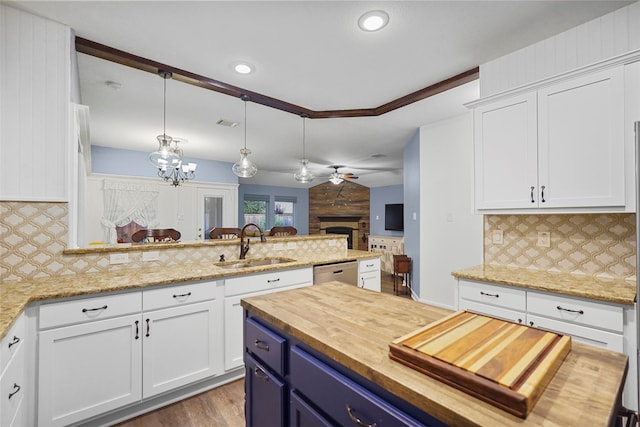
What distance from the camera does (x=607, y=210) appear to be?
1.73 meters

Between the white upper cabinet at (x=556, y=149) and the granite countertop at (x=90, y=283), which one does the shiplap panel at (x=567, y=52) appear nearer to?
the white upper cabinet at (x=556, y=149)

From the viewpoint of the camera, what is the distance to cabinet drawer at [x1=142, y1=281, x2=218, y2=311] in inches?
74.0

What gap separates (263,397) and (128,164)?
5539 mm

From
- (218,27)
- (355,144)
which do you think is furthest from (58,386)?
(355,144)

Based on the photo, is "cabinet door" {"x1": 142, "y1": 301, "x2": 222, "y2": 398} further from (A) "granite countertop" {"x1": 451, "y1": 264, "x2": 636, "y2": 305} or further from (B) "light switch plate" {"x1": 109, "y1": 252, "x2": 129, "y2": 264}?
(A) "granite countertop" {"x1": 451, "y1": 264, "x2": 636, "y2": 305}

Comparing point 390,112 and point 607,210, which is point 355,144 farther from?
point 607,210

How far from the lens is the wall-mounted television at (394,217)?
25.3 feet

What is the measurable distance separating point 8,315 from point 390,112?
354cm

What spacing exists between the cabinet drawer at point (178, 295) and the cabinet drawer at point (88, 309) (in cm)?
6

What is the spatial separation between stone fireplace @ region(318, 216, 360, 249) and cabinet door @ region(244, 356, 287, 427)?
7430mm

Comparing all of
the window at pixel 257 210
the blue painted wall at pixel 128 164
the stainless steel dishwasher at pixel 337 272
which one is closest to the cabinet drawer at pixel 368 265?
the stainless steel dishwasher at pixel 337 272

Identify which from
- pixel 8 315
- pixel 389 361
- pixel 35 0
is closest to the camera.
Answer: pixel 389 361

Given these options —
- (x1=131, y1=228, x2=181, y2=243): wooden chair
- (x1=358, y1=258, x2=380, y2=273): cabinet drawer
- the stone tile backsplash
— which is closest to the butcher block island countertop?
the stone tile backsplash

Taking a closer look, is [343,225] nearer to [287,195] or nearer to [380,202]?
[380,202]
